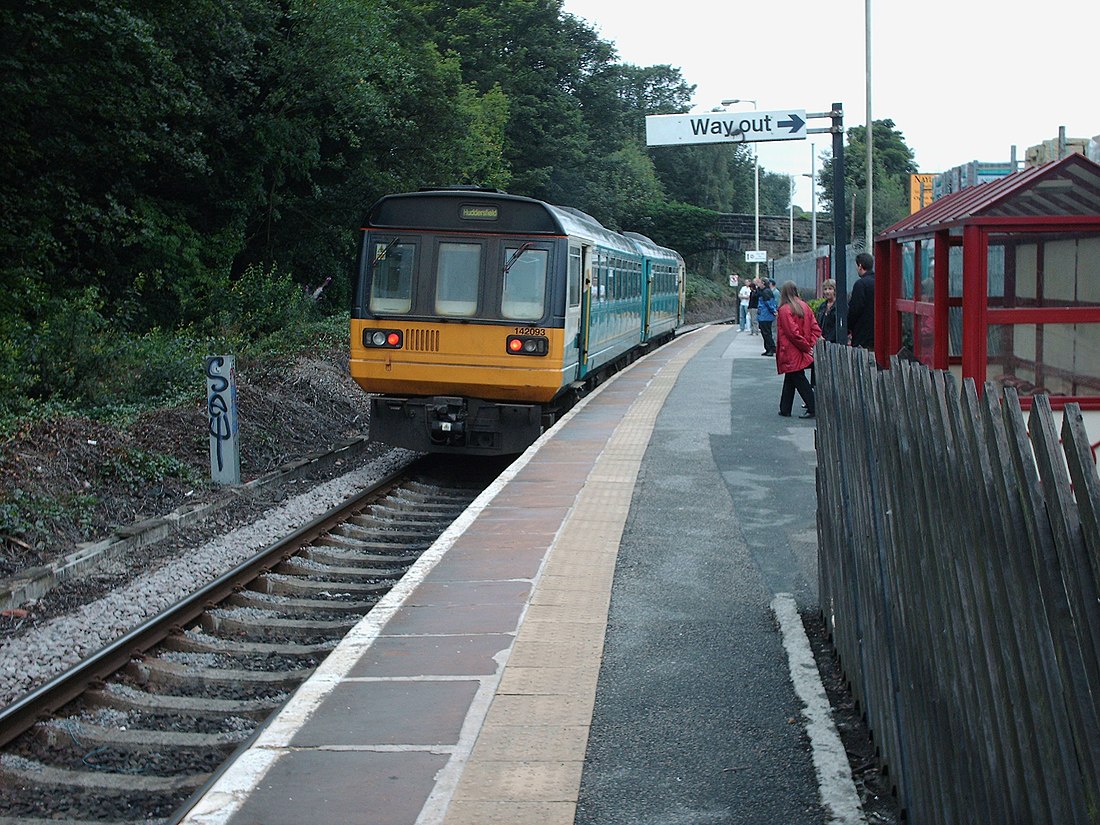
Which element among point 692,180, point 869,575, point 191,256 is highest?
point 692,180

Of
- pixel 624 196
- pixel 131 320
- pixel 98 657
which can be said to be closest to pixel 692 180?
pixel 624 196

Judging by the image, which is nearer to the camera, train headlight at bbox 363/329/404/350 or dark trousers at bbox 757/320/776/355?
train headlight at bbox 363/329/404/350

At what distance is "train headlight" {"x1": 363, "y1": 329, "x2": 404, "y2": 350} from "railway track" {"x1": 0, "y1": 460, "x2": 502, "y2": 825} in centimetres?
358

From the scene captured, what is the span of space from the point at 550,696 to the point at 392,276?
27.6 ft

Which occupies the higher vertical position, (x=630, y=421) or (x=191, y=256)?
(x=191, y=256)

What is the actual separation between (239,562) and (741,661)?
4.74 meters

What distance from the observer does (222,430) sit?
11.9 meters

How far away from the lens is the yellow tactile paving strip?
4016 mm

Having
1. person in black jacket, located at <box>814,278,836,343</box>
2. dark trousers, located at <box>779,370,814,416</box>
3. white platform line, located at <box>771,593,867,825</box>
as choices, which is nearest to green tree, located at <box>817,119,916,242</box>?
person in black jacket, located at <box>814,278,836,343</box>

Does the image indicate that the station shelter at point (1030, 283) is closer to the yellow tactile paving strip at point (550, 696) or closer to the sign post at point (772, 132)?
the yellow tactile paving strip at point (550, 696)

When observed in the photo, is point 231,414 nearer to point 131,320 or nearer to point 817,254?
point 131,320

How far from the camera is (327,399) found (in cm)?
1744

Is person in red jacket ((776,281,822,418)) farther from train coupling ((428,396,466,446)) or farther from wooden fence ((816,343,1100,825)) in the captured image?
wooden fence ((816,343,1100,825))

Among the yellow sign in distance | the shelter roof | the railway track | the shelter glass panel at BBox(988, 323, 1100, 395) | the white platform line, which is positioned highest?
the yellow sign in distance
